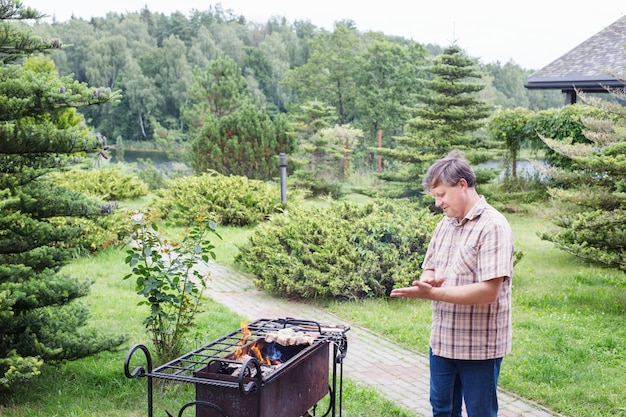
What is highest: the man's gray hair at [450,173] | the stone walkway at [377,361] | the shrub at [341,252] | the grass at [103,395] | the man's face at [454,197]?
the man's gray hair at [450,173]

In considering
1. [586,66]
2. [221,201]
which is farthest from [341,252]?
[586,66]

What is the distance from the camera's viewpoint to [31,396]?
15.1 feet

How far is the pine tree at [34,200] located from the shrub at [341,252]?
321cm

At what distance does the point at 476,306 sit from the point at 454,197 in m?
0.53

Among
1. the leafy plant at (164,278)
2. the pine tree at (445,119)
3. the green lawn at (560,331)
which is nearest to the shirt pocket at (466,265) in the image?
the green lawn at (560,331)

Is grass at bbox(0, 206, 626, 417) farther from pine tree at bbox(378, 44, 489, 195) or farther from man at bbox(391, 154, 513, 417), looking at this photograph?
pine tree at bbox(378, 44, 489, 195)

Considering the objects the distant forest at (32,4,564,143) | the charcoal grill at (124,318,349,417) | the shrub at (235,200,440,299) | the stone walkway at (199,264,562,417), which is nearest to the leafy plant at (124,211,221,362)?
the charcoal grill at (124,318,349,417)

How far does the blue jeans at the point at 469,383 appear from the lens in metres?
3.23

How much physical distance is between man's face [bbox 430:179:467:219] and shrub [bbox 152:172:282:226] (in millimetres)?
8810

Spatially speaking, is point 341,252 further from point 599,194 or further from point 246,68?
point 246,68

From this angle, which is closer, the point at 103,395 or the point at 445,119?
the point at 103,395

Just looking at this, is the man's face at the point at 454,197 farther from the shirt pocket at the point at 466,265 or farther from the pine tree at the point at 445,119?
the pine tree at the point at 445,119

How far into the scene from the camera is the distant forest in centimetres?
3538

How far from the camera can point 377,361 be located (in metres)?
5.68
